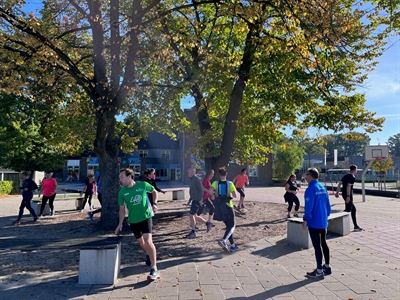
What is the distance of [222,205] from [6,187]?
25.0 m

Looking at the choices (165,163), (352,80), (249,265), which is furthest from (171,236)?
(165,163)

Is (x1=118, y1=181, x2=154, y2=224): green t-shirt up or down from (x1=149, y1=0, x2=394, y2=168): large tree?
down

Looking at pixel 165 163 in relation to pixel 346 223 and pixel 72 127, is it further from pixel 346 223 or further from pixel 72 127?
pixel 346 223

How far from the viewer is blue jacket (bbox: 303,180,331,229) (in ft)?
18.8

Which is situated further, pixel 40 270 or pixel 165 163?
pixel 165 163

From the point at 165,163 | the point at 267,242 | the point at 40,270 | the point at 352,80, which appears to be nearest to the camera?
the point at 40,270

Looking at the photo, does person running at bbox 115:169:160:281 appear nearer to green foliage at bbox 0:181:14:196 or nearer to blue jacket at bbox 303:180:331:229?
blue jacket at bbox 303:180:331:229

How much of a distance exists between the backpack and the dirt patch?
759mm

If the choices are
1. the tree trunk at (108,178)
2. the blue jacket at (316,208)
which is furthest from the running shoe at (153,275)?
the tree trunk at (108,178)

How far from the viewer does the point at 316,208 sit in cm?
576

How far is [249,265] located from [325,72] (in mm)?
7655

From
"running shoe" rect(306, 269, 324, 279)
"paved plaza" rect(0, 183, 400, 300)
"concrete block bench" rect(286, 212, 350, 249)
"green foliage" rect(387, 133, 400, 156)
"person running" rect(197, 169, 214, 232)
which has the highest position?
"green foliage" rect(387, 133, 400, 156)

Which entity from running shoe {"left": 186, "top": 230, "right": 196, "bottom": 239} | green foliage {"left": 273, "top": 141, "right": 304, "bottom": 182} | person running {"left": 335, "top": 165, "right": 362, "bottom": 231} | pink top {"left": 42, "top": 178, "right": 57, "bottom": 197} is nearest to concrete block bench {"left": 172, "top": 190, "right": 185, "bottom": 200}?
pink top {"left": 42, "top": 178, "right": 57, "bottom": 197}

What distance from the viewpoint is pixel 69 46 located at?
10.8 m
